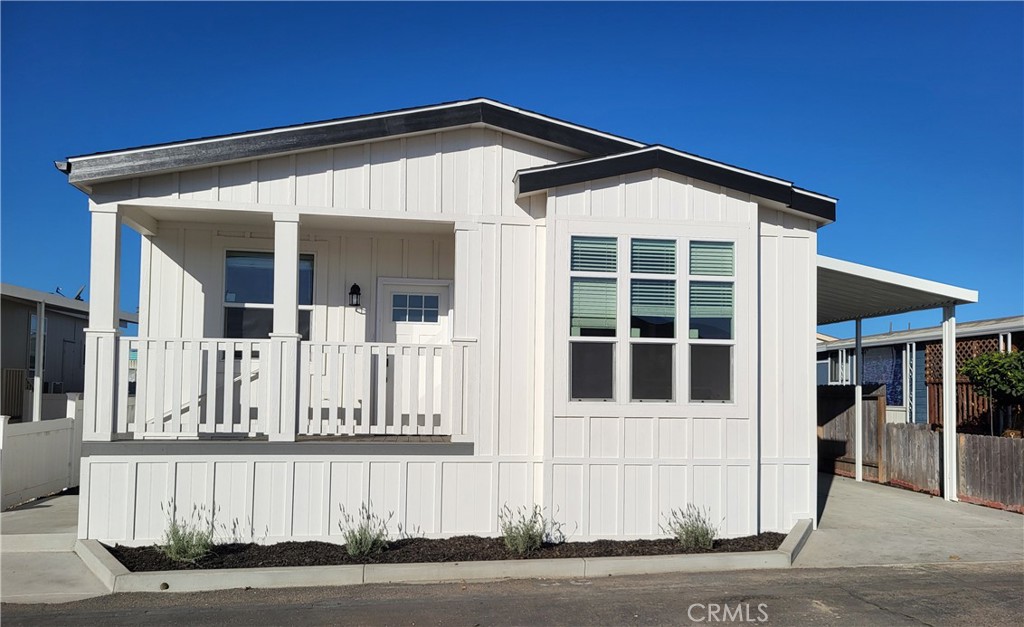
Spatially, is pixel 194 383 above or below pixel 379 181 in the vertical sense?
below

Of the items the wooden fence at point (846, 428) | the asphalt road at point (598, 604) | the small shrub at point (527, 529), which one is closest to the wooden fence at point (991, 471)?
the wooden fence at point (846, 428)

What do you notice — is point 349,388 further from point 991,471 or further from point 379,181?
point 991,471

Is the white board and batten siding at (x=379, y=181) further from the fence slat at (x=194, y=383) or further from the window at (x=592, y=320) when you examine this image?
the fence slat at (x=194, y=383)

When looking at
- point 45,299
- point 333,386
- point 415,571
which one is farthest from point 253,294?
point 45,299

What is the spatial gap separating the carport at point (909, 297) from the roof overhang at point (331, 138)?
344 cm

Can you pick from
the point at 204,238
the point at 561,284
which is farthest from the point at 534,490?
the point at 204,238

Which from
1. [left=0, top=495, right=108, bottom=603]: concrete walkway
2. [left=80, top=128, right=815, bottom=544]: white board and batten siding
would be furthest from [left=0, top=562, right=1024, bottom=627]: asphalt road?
[left=80, top=128, right=815, bottom=544]: white board and batten siding

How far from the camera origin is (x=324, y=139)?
28.6 ft

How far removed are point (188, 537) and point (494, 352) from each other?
350cm

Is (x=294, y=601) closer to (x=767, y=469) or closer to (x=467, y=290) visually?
(x=467, y=290)

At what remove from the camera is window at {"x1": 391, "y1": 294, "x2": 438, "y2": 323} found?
10.6m

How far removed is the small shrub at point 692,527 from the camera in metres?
8.33

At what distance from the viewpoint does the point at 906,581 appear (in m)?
7.64

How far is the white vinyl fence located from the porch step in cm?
208
